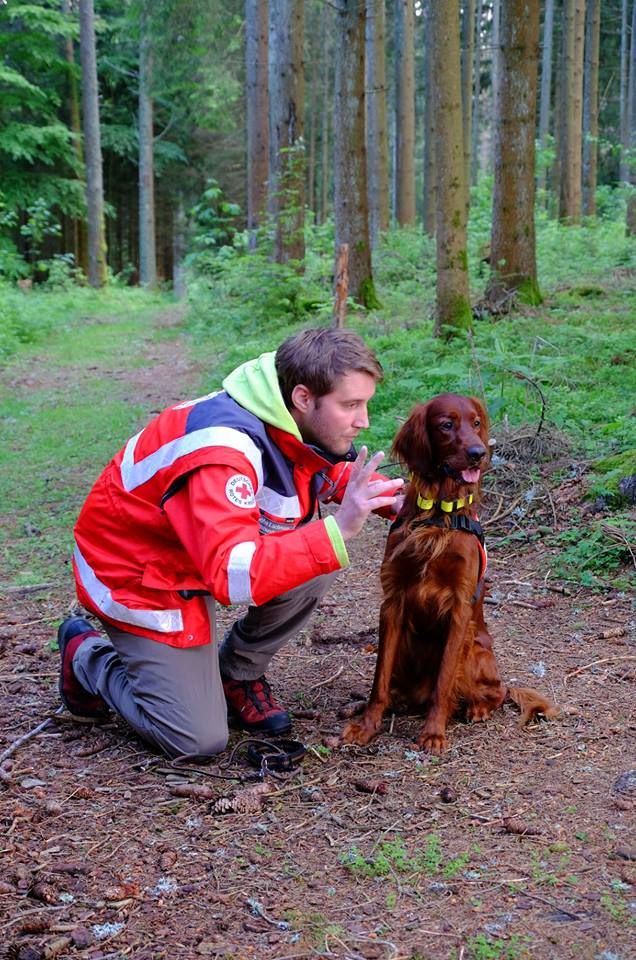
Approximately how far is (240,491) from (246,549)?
20 cm

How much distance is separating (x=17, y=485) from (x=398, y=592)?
5.21 m

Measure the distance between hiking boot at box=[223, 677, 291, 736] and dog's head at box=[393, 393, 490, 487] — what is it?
3.58 feet

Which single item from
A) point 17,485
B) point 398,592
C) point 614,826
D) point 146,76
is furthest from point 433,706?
point 146,76

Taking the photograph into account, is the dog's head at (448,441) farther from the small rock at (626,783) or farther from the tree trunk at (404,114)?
the tree trunk at (404,114)

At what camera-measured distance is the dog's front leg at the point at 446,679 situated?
11.4 feet

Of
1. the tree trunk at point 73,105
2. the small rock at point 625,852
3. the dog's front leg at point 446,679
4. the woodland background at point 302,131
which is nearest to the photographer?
the small rock at point 625,852

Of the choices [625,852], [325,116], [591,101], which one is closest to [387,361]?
[625,852]

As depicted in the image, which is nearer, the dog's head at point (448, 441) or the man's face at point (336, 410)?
the man's face at point (336, 410)

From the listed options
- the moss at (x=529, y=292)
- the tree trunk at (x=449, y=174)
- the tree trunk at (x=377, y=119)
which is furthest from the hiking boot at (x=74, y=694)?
the tree trunk at (x=377, y=119)

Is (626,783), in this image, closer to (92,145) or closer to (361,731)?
(361,731)

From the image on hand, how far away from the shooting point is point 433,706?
3.52 metres

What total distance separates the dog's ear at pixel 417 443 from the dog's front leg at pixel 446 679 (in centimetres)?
55

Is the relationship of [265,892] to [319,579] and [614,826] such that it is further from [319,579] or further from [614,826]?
[319,579]

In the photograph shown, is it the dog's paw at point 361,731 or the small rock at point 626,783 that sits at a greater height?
the small rock at point 626,783
